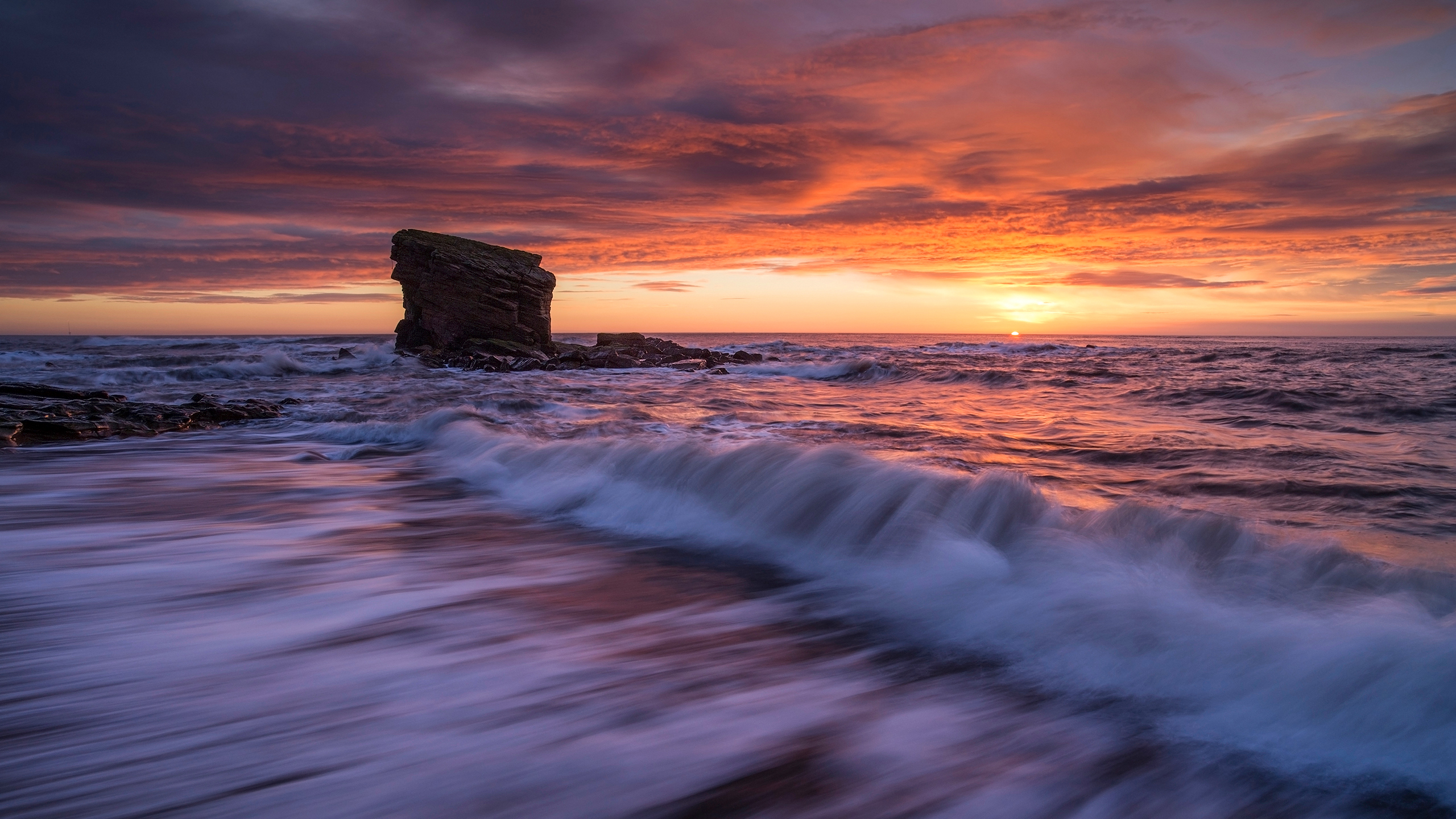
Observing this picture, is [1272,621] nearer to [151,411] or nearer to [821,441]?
[821,441]

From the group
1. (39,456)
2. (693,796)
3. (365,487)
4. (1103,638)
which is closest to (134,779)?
(693,796)

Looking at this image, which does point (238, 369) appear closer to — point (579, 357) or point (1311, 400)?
point (579, 357)

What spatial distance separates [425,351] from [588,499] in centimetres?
2641

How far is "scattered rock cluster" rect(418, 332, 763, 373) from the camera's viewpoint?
76.9ft

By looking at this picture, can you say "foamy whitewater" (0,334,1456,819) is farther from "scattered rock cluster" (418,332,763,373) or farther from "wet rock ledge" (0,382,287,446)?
"scattered rock cluster" (418,332,763,373)

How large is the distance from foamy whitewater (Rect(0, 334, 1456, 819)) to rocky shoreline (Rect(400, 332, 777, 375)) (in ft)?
56.6

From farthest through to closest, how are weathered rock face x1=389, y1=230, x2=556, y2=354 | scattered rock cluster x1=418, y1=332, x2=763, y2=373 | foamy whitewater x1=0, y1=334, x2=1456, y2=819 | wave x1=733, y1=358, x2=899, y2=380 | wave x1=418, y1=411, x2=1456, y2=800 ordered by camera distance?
weathered rock face x1=389, y1=230, x2=556, y2=354 → scattered rock cluster x1=418, y1=332, x2=763, y2=373 → wave x1=733, y1=358, x2=899, y2=380 → wave x1=418, y1=411, x2=1456, y2=800 → foamy whitewater x1=0, y1=334, x2=1456, y2=819

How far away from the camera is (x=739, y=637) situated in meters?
2.75

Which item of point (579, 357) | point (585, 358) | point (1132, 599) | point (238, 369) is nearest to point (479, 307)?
point (579, 357)

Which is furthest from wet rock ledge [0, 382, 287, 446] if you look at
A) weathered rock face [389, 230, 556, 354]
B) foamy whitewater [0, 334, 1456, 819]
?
weathered rock face [389, 230, 556, 354]

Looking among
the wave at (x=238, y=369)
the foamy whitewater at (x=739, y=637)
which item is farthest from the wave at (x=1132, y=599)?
the wave at (x=238, y=369)

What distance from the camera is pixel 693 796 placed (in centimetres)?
176

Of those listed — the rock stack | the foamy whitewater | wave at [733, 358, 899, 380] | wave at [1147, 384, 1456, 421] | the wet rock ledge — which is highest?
the rock stack

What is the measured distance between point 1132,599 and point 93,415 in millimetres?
10934
